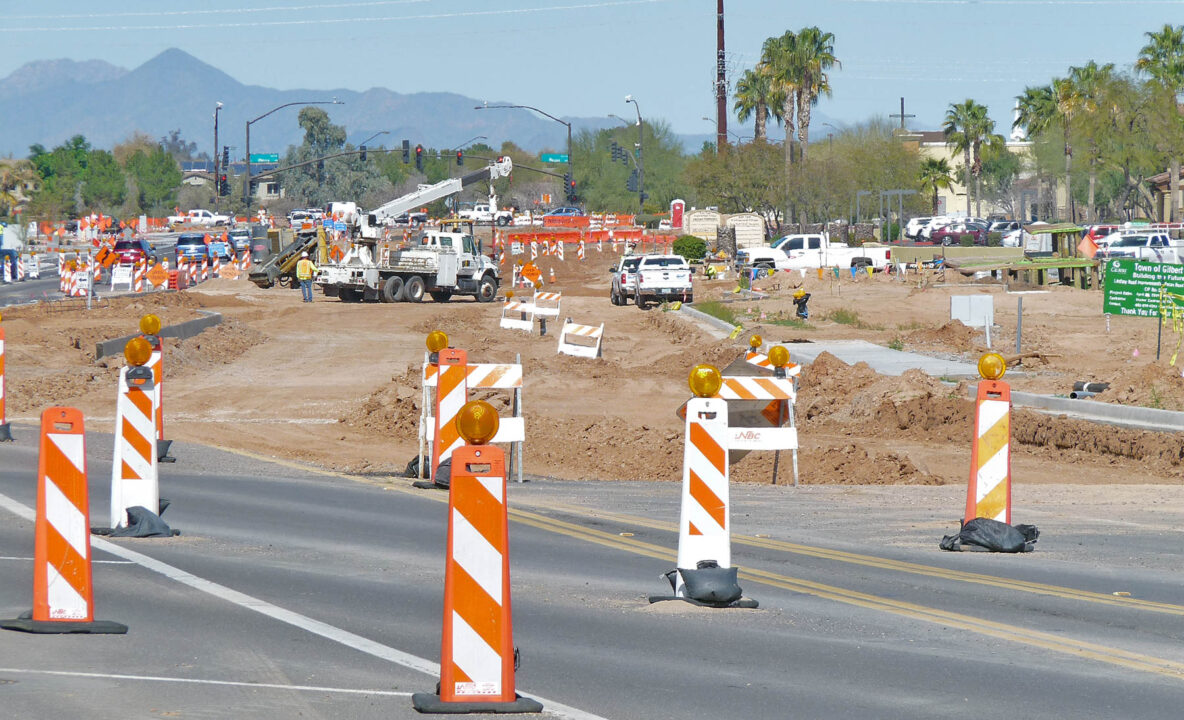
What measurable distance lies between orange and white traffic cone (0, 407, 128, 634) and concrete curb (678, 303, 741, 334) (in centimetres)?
2739

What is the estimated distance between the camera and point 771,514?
13.0m

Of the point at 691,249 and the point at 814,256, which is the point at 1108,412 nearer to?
the point at 814,256

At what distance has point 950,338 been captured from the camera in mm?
31438

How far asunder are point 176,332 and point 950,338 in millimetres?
16605

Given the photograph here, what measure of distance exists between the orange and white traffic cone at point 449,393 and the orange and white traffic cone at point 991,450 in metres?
4.88

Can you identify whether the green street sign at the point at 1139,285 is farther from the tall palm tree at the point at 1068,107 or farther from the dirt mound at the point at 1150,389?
the tall palm tree at the point at 1068,107

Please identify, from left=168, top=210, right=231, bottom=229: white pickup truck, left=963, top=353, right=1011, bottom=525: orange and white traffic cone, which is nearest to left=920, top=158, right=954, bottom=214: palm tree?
left=168, top=210, right=231, bottom=229: white pickup truck

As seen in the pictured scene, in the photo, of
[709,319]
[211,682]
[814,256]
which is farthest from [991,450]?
[814,256]

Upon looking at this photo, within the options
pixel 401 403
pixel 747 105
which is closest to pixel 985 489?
pixel 401 403

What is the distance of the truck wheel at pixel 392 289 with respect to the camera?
47.5 meters

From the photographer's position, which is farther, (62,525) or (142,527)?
(142,527)

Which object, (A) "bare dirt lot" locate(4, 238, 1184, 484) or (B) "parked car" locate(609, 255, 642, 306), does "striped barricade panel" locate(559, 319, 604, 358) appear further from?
(B) "parked car" locate(609, 255, 642, 306)

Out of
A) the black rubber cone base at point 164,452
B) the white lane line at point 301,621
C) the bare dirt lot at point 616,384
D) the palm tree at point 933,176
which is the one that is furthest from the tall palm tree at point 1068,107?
the white lane line at point 301,621

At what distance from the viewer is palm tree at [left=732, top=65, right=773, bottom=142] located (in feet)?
280
